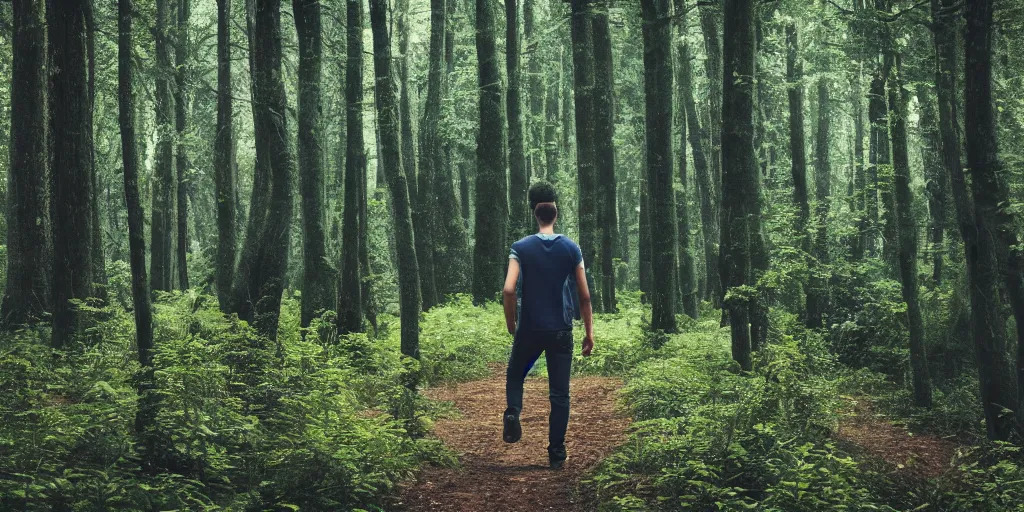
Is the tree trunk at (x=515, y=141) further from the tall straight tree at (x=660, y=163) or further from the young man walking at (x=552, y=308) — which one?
the young man walking at (x=552, y=308)

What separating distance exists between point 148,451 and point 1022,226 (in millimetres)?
8451

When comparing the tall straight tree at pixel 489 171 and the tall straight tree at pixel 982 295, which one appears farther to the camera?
the tall straight tree at pixel 489 171

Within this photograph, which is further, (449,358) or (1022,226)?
(449,358)

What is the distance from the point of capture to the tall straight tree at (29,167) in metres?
13.9

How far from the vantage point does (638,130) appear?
3222 centimetres

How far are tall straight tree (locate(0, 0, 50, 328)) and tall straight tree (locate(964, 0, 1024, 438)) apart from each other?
13.2m

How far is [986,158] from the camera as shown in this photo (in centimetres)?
794

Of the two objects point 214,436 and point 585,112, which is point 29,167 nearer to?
point 214,436

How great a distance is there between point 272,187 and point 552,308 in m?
5.07

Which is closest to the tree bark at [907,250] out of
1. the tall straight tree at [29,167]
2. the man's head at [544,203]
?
the man's head at [544,203]

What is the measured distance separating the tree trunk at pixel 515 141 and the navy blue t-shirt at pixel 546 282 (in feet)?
41.4

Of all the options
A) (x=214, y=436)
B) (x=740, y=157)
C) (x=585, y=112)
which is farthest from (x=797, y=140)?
(x=214, y=436)

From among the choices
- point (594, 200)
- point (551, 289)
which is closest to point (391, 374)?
point (551, 289)

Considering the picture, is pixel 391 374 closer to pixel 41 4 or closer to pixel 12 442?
pixel 12 442
